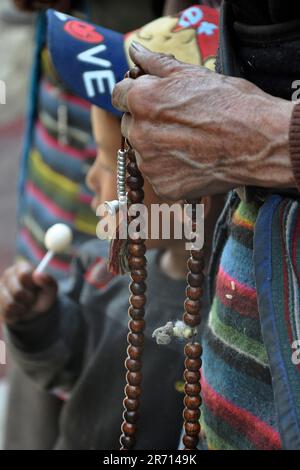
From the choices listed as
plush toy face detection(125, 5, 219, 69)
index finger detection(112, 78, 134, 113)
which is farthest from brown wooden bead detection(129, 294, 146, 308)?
plush toy face detection(125, 5, 219, 69)

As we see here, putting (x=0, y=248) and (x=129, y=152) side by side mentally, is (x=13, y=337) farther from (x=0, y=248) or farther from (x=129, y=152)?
(x=0, y=248)

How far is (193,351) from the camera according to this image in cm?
99

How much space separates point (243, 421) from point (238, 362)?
7cm

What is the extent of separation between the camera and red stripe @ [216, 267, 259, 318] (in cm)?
98

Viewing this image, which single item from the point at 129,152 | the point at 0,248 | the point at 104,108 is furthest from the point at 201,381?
the point at 0,248

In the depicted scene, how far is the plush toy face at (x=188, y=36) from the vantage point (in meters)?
1.36

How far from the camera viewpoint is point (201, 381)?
1.09m

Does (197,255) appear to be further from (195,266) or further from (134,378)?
(134,378)

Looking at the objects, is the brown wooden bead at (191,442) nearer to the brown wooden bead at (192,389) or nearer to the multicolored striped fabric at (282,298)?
the brown wooden bead at (192,389)

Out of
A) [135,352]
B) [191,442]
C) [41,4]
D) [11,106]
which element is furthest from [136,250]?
[11,106]

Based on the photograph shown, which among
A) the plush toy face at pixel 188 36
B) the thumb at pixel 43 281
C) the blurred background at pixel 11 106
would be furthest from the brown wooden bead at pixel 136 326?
the blurred background at pixel 11 106

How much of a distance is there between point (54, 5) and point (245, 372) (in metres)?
1.35

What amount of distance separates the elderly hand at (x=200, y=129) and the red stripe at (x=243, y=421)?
10.4 inches
